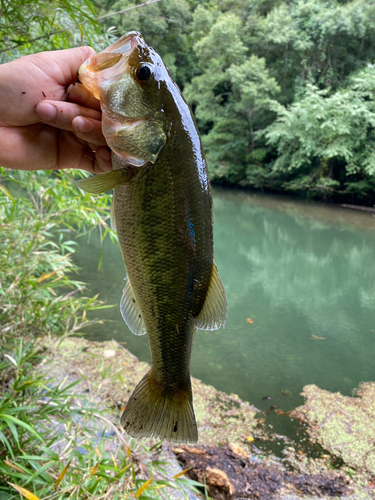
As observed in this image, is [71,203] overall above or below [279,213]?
above

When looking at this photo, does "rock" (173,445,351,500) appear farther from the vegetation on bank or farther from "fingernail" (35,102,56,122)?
the vegetation on bank

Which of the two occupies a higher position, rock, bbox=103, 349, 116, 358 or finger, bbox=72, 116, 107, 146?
finger, bbox=72, 116, 107, 146

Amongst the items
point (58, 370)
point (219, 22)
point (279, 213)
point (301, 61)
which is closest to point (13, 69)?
point (58, 370)

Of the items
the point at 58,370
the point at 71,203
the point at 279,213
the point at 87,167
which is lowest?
the point at 279,213

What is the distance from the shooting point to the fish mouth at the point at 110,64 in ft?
3.59

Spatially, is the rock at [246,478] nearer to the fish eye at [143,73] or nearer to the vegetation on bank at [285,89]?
the fish eye at [143,73]

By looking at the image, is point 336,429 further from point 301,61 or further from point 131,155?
point 301,61

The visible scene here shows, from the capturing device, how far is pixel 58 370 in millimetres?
3537

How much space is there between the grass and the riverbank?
0.49 feet

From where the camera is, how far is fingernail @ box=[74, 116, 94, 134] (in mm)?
1199

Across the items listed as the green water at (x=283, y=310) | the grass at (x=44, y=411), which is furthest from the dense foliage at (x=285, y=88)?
the grass at (x=44, y=411)

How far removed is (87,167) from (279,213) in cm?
1342

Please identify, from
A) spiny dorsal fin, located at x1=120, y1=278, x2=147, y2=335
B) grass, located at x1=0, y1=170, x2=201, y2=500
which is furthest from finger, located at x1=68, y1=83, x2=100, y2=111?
grass, located at x1=0, y1=170, x2=201, y2=500

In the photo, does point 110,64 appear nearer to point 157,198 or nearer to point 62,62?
point 62,62
